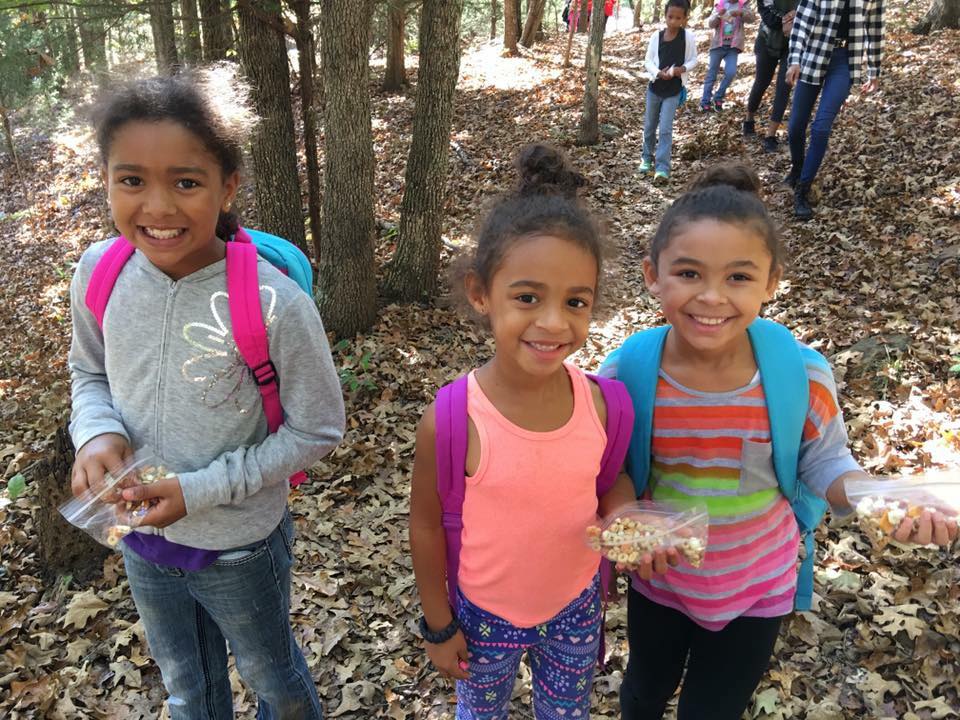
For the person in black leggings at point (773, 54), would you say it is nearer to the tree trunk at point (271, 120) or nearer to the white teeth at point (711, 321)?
the tree trunk at point (271, 120)

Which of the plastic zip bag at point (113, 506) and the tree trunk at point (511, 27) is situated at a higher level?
the tree trunk at point (511, 27)

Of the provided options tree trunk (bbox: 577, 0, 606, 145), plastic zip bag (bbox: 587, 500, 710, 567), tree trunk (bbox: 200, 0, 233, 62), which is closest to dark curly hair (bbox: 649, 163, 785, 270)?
plastic zip bag (bbox: 587, 500, 710, 567)

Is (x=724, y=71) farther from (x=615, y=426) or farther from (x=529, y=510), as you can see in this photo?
(x=529, y=510)

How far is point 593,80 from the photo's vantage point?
405 inches

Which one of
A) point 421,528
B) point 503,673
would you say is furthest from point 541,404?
point 503,673

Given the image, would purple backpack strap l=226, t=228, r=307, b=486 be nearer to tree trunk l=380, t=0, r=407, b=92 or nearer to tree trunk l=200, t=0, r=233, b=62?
tree trunk l=200, t=0, r=233, b=62

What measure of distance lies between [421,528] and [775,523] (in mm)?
1099

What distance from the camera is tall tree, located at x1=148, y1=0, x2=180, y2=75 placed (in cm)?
648

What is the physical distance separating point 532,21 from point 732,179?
19472mm

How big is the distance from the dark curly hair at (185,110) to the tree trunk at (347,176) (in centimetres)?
376

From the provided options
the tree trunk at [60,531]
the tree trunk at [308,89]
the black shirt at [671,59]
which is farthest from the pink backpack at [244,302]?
the black shirt at [671,59]

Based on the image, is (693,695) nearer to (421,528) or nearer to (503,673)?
(503,673)

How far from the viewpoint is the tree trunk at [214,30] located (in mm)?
6668

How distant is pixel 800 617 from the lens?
332cm
